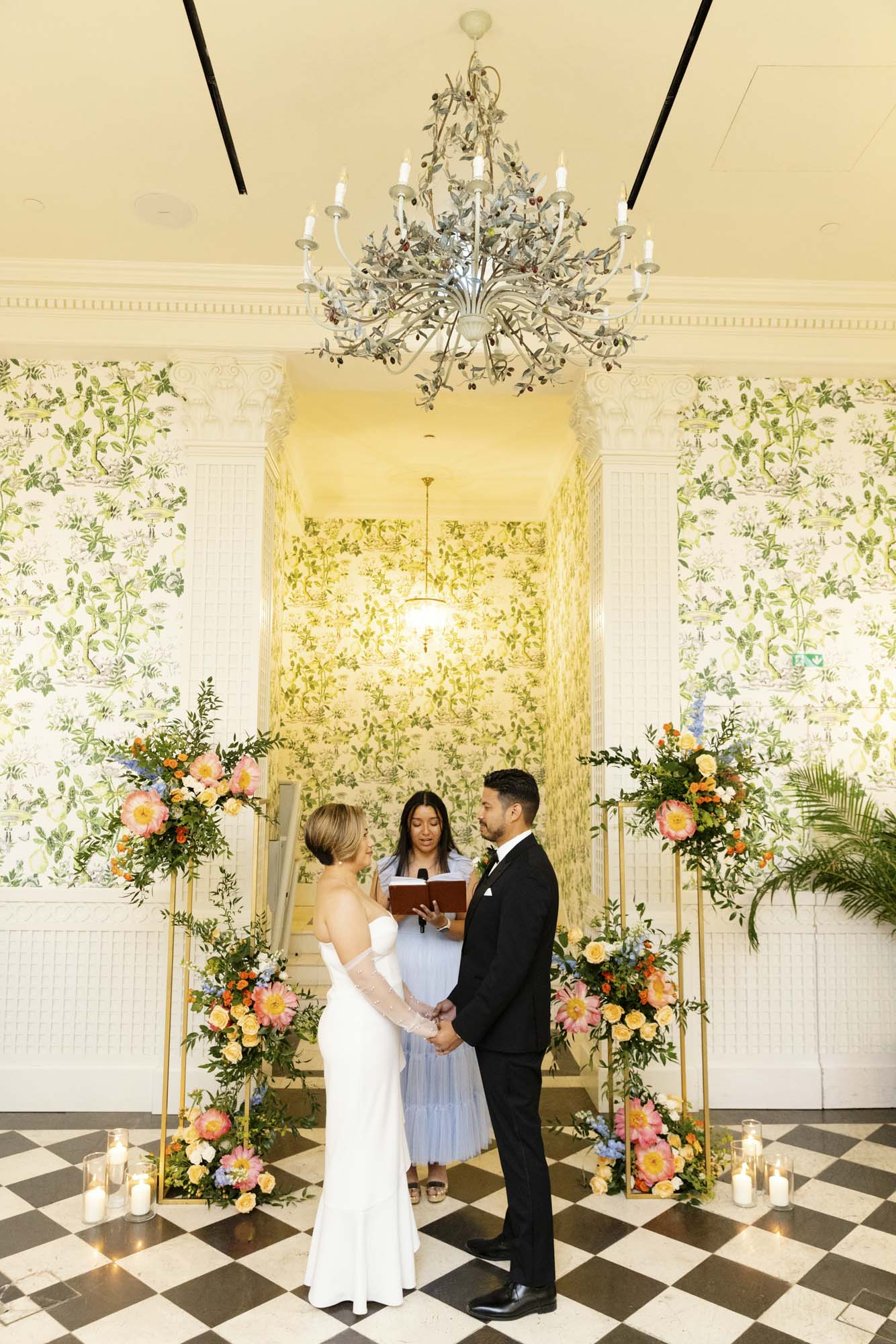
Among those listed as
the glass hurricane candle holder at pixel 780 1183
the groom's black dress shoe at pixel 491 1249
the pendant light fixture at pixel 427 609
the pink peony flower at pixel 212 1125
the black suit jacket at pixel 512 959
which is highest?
the pendant light fixture at pixel 427 609

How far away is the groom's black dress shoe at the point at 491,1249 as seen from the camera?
3.15 m

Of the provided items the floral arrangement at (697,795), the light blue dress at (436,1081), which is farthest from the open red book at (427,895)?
the floral arrangement at (697,795)

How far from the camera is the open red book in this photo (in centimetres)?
354

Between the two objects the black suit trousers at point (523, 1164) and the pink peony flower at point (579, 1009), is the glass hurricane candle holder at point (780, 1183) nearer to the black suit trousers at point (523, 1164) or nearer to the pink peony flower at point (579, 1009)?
the pink peony flower at point (579, 1009)

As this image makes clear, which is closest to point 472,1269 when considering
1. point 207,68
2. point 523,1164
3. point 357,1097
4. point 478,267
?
point 523,1164

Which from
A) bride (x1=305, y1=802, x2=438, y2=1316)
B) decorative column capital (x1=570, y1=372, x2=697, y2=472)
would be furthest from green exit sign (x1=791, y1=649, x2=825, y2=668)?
bride (x1=305, y1=802, x2=438, y2=1316)

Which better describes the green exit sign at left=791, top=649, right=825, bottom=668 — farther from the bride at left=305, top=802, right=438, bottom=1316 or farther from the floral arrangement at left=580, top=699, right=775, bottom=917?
the bride at left=305, top=802, right=438, bottom=1316

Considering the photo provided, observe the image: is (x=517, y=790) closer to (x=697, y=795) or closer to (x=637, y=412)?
(x=697, y=795)

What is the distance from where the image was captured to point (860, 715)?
4.84 m

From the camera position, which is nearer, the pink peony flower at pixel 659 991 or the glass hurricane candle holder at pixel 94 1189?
the glass hurricane candle holder at pixel 94 1189

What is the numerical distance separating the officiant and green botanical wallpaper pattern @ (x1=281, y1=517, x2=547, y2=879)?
4207 millimetres

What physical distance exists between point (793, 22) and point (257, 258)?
2524 mm

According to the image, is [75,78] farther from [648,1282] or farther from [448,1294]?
[648,1282]

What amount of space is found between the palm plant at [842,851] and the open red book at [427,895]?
65.4 inches
